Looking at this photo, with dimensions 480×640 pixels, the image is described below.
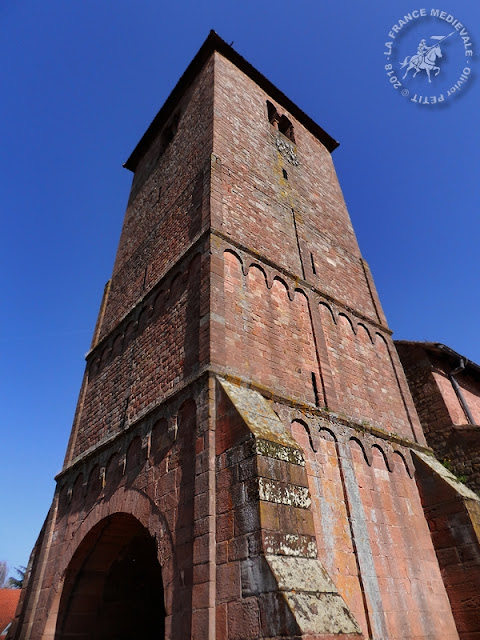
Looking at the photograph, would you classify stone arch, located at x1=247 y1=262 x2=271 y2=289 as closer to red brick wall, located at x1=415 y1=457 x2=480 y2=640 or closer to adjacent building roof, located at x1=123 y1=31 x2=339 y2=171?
red brick wall, located at x1=415 y1=457 x2=480 y2=640

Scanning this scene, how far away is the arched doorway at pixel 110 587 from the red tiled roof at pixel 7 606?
65.3 feet

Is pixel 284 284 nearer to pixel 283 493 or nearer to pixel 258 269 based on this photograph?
pixel 258 269

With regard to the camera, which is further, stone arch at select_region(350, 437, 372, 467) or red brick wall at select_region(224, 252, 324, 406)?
stone arch at select_region(350, 437, 372, 467)

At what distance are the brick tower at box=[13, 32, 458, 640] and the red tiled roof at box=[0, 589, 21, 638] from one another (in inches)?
814

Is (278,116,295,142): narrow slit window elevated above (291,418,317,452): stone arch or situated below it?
above

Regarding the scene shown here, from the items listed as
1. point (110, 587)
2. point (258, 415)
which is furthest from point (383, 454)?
point (110, 587)

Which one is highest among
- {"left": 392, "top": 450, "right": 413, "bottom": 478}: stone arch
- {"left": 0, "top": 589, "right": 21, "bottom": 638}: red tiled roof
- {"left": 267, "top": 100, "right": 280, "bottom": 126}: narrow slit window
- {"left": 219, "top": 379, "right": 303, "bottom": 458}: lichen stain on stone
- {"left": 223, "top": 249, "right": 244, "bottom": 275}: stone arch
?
{"left": 267, "top": 100, "right": 280, "bottom": 126}: narrow slit window

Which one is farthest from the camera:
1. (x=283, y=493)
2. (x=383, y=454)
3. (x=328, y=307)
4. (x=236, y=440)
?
(x=328, y=307)

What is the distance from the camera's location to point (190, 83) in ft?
45.0

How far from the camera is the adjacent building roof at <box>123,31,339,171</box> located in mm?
13250

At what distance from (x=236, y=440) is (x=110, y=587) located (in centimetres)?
506

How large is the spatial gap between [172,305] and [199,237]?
1.36 metres

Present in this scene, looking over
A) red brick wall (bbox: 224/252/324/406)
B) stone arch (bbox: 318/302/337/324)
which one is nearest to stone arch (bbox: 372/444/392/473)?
red brick wall (bbox: 224/252/324/406)

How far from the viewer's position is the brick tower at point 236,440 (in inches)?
179
